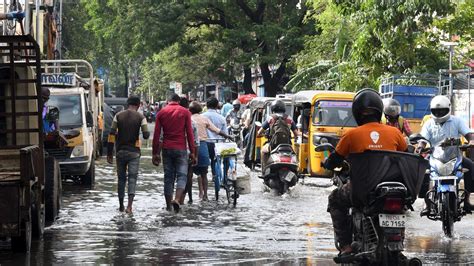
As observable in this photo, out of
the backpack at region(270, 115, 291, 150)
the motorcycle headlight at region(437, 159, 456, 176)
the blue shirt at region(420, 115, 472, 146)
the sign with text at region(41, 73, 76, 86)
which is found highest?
the sign with text at region(41, 73, 76, 86)

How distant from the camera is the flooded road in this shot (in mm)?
10750

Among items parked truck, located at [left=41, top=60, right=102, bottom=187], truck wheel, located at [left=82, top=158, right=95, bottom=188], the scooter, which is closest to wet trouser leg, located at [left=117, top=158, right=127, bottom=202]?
parked truck, located at [left=41, top=60, right=102, bottom=187]

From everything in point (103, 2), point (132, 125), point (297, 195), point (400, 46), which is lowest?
point (297, 195)

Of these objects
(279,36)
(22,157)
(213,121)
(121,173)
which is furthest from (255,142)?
(279,36)

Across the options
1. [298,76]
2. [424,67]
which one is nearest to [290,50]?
[298,76]

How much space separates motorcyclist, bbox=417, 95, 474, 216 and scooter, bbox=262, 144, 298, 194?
19.6 feet

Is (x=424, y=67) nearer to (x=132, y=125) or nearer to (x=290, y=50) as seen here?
(x=132, y=125)

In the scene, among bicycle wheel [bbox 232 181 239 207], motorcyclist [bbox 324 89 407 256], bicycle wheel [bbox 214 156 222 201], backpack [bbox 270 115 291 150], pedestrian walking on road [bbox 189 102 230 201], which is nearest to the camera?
motorcyclist [bbox 324 89 407 256]

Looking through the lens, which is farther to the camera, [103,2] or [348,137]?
[103,2]

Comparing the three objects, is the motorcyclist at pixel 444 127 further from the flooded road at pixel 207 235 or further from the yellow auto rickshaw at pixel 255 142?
the yellow auto rickshaw at pixel 255 142

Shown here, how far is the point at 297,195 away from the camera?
19203 mm

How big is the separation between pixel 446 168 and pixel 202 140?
5872 millimetres

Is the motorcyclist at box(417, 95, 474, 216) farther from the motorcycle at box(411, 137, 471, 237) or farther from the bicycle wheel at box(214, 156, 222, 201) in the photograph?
the bicycle wheel at box(214, 156, 222, 201)

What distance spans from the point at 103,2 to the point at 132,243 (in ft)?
152
